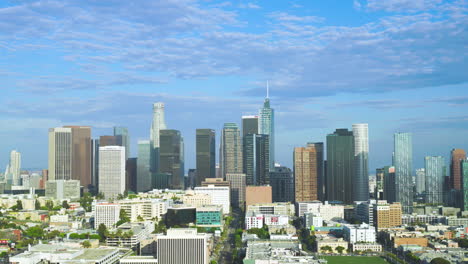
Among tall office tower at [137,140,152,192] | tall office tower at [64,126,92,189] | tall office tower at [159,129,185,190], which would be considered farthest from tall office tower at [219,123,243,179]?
tall office tower at [64,126,92,189]

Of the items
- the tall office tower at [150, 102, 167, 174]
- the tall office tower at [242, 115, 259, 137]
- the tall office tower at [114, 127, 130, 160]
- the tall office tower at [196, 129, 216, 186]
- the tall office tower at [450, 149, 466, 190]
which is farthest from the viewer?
the tall office tower at [114, 127, 130, 160]

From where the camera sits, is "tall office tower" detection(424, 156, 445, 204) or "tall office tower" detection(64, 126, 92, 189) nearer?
"tall office tower" detection(424, 156, 445, 204)

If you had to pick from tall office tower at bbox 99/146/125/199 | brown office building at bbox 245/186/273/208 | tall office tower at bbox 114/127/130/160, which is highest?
tall office tower at bbox 114/127/130/160

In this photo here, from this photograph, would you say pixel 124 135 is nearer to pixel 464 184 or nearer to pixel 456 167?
pixel 456 167

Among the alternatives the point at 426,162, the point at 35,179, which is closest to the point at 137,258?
the point at 426,162

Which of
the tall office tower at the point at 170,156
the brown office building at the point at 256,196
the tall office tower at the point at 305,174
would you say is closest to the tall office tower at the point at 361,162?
the tall office tower at the point at 305,174

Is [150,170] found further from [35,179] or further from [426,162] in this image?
[426,162]

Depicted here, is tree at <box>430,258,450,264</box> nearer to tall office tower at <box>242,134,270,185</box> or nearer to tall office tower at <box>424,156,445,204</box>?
tall office tower at <box>424,156,445,204</box>

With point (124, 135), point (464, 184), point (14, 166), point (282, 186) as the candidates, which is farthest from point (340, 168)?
point (14, 166)
